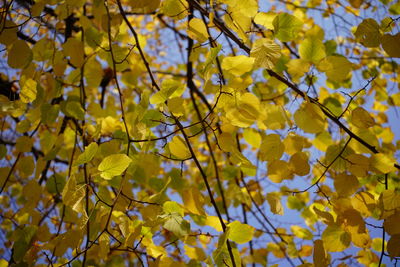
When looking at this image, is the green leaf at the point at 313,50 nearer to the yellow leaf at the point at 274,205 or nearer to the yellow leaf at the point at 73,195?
the yellow leaf at the point at 274,205

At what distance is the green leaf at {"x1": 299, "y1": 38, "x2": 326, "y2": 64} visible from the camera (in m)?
0.54

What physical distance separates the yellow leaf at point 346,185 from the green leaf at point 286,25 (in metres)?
0.24

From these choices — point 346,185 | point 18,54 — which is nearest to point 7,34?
point 18,54

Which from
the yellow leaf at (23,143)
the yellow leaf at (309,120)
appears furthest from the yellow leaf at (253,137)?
the yellow leaf at (23,143)

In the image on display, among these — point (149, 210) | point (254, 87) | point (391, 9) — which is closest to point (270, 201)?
point (149, 210)

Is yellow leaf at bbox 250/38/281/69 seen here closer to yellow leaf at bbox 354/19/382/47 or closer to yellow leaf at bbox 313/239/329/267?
yellow leaf at bbox 354/19/382/47

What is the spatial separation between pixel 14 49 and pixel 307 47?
Answer: 0.53m

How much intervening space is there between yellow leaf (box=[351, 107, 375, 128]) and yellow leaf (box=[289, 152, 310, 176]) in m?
0.09

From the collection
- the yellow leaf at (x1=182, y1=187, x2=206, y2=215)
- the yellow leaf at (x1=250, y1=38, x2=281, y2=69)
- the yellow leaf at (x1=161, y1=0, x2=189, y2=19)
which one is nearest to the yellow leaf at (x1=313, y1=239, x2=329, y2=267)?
the yellow leaf at (x1=182, y1=187, x2=206, y2=215)

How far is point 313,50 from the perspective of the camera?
1.78ft

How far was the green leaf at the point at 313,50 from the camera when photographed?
0.54 meters

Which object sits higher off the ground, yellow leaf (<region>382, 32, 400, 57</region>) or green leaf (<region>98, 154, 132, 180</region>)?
yellow leaf (<region>382, 32, 400, 57</region>)

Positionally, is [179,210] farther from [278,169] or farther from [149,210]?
[278,169]

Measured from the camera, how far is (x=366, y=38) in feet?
1.70
